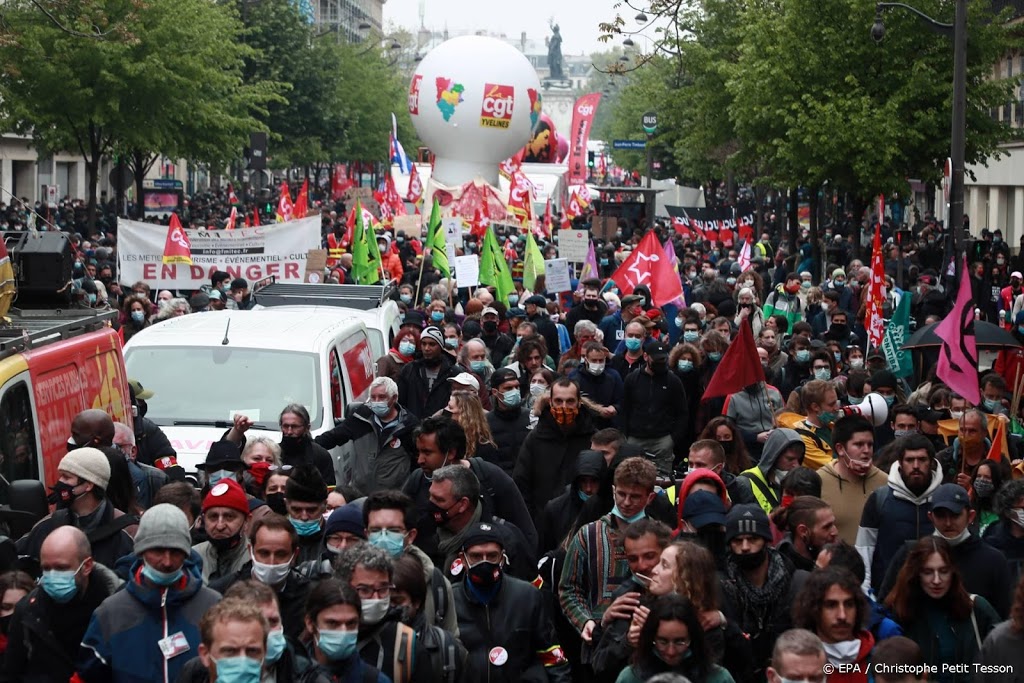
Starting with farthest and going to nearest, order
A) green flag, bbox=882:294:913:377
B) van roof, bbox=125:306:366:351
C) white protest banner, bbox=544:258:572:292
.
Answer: white protest banner, bbox=544:258:572:292 < green flag, bbox=882:294:913:377 < van roof, bbox=125:306:366:351

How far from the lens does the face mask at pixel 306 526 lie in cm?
710

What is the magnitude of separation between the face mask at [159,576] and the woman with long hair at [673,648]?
5.07 ft

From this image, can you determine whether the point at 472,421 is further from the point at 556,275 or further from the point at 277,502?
the point at 556,275

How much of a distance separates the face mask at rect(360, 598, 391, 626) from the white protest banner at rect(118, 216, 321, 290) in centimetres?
1493

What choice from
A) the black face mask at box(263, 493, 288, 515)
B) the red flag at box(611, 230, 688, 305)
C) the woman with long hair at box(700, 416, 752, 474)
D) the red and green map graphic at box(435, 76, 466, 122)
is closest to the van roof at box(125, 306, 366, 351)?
the woman with long hair at box(700, 416, 752, 474)

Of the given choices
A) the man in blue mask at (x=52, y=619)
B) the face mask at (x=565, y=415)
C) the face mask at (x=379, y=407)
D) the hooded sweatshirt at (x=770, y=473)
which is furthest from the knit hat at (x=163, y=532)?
the face mask at (x=565, y=415)

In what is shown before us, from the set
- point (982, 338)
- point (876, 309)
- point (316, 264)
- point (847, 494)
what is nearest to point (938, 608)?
point (847, 494)

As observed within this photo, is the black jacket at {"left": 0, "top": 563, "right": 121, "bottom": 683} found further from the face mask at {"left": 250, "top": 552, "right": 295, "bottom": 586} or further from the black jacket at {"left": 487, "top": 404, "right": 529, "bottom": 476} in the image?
the black jacket at {"left": 487, "top": 404, "right": 529, "bottom": 476}

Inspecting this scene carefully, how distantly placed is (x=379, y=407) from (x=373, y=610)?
4.36m

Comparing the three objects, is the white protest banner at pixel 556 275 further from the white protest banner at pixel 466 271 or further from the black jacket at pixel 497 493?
the black jacket at pixel 497 493

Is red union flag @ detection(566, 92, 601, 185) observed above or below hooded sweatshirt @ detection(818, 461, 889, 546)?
above

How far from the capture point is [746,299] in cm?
1852

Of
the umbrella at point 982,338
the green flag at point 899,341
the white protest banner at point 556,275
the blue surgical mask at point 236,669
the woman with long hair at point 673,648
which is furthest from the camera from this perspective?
the white protest banner at point 556,275

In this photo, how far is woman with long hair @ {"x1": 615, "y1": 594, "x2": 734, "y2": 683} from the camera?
5621 mm
